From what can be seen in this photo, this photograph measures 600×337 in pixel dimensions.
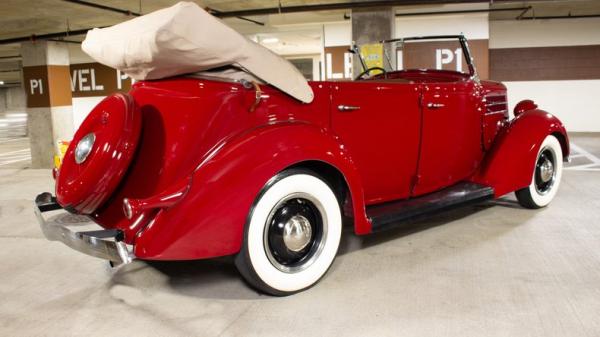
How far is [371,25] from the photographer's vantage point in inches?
298

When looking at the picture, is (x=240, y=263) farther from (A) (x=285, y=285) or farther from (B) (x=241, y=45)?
(B) (x=241, y=45)

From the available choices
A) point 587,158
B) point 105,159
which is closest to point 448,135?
point 105,159

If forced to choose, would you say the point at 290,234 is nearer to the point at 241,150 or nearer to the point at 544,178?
the point at 241,150

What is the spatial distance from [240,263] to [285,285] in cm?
29

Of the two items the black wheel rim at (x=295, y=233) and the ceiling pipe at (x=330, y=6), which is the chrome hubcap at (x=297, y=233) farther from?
the ceiling pipe at (x=330, y=6)

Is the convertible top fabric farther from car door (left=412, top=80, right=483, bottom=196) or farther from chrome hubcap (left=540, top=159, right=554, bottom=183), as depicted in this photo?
chrome hubcap (left=540, top=159, right=554, bottom=183)

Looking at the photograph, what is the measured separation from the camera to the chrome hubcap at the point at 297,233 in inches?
104

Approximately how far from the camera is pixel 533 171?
4125 millimetres

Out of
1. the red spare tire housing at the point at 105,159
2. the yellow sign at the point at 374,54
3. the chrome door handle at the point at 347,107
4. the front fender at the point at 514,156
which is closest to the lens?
the red spare tire housing at the point at 105,159

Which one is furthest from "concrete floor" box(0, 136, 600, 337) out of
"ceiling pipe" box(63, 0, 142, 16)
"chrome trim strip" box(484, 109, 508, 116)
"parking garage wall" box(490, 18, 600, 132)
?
"parking garage wall" box(490, 18, 600, 132)

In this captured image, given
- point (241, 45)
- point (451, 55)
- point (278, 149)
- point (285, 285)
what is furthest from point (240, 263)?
point (451, 55)

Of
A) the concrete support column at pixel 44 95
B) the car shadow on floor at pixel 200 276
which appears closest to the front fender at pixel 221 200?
the car shadow on floor at pixel 200 276

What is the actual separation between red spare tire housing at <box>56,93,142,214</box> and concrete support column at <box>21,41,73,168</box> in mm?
7952

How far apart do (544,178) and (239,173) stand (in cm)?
313
